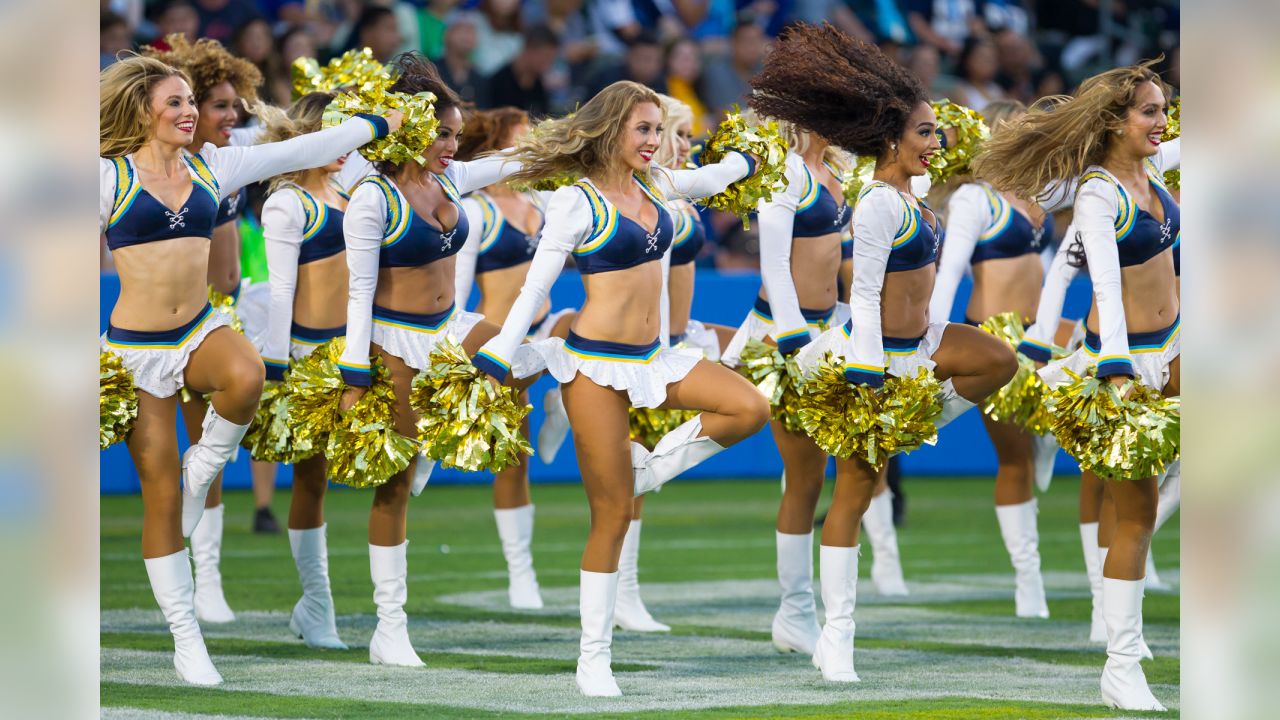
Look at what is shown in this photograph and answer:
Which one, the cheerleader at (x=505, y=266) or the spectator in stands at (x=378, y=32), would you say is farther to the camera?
the spectator in stands at (x=378, y=32)

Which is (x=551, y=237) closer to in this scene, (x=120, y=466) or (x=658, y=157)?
(x=658, y=157)

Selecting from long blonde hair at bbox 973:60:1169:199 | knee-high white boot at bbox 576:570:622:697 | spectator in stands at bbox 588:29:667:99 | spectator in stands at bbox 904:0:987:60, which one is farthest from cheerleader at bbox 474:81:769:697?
spectator in stands at bbox 904:0:987:60

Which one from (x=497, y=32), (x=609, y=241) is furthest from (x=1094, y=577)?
(x=497, y=32)

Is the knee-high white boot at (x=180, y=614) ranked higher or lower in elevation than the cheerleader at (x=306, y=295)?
lower

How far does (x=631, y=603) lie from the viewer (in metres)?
6.38

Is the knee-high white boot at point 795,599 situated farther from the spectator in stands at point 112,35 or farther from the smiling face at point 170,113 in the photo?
the spectator in stands at point 112,35

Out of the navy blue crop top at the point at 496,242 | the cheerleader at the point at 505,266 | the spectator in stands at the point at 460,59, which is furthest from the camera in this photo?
the spectator in stands at the point at 460,59

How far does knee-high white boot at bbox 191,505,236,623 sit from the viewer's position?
6.38m

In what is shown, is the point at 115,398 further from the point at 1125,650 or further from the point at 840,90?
the point at 1125,650

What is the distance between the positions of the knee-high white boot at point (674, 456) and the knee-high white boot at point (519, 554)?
189 cm

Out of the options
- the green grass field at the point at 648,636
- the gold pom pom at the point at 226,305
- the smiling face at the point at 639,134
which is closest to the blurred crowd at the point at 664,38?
the green grass field at the point at 648,636

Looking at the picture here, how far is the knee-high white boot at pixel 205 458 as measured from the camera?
16.9ft

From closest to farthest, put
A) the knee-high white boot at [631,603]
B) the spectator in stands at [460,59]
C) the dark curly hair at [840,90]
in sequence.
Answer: the dark curly hair at [840,90], the knee-high white boot at [631,603], the spectator in stands at [460,59]
